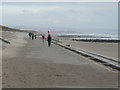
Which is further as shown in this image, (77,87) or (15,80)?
(15,80)

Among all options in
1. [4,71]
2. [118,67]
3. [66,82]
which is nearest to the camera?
[66,82]

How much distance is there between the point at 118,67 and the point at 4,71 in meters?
5.70

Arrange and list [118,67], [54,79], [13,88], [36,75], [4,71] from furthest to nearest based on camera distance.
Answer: [118,67]
[4,71]
[36,75]
[54,79]
[13,88]

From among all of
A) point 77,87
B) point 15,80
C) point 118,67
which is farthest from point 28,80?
point 118,67

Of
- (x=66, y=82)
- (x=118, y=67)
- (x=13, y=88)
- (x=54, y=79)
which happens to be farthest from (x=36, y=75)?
(x=118, y=67)

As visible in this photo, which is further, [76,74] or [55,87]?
[76,74]

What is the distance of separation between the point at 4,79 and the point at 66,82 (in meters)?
2.34

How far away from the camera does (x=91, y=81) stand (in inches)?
414

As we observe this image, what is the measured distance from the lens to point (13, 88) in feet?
29.7

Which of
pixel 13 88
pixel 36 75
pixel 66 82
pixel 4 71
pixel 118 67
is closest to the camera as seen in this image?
pixel 13 88

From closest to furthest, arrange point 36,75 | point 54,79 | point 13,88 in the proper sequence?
point 13,88 → point 54,79 → point 36,75

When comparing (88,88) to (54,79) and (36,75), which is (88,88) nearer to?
(54,79)

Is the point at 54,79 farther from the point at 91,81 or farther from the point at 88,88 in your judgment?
the point at 88,88

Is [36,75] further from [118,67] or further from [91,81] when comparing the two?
[118,67]
